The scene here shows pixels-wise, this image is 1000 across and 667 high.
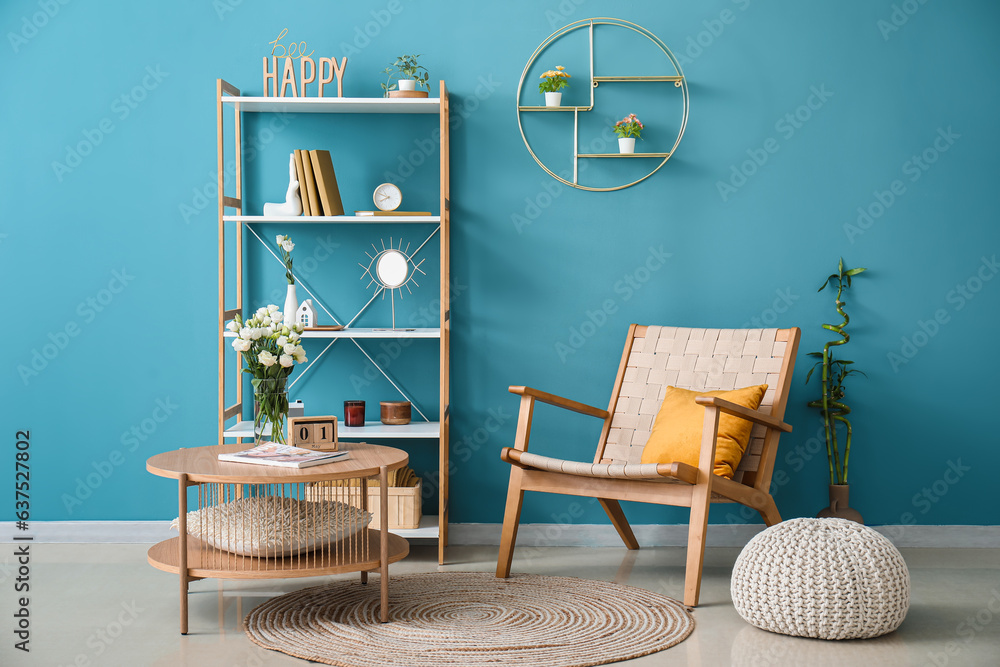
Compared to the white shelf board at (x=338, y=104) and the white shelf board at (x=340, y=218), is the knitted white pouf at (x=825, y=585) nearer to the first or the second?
the white shelf board at (x=340, y=218)

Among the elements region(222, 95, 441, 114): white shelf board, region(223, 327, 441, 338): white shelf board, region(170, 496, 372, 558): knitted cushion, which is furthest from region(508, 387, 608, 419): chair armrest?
region(222, 95, 441, 114): white shelf board

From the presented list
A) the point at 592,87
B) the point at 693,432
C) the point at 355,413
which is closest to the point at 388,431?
the point at 355,413

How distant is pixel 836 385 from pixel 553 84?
1.52m

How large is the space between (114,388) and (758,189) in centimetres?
255

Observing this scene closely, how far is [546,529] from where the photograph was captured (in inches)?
131

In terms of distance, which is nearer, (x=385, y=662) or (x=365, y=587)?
(x=385, y=662)

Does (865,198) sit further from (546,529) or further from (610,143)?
(546,529)

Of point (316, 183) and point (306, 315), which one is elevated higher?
point (316, 183)

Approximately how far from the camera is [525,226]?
130 inches

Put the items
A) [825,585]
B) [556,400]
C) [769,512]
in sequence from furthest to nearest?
1. [556,400]
2. [769,512]
3. [825,585]

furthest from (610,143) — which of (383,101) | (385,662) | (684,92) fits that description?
(385,662)

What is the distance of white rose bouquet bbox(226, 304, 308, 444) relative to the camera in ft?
8.57

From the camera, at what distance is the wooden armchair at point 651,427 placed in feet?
8.14

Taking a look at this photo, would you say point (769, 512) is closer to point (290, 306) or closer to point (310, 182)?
point (290, 306)
